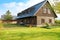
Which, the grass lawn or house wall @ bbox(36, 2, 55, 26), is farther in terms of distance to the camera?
house wall @ bbox(36, 2, 55, 26)

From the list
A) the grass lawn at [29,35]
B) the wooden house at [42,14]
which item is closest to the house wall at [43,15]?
the wooden house at [42,14]

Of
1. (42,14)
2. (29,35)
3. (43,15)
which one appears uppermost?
(42,14)

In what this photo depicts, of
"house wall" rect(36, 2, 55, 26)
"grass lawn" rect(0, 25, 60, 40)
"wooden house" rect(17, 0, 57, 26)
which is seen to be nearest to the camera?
"grass lawn" rect(0, 25, 60, 40)

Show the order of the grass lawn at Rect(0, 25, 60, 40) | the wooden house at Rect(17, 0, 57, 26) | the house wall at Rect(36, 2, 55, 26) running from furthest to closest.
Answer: the house wall at Rect(36, 2, 55, 26), the wooden house at Rect(17, 0, 57, 26), the grass lawn at Rect(0, 25, 60, 40)

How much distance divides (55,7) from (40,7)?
29.6 ft

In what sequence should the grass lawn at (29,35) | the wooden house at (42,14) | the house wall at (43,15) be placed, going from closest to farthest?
the grass lawn at (29,35) → the wooden house at (42,14) → the house wall at (43,15)

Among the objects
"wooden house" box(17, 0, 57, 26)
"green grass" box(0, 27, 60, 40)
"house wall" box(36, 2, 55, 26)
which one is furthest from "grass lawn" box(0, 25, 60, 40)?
"house wall" box(36, 2, 55, 26)

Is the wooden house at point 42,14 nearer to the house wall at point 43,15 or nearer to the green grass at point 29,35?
the house wall at point 43,15

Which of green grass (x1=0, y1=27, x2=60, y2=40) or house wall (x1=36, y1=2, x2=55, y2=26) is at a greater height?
house wall (x1=36, y1=2, x2=55, y2=26)

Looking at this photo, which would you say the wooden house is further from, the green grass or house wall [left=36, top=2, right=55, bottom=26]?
the green grass

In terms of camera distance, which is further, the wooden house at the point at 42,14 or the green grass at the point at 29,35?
the wooden house at the point at 42,14

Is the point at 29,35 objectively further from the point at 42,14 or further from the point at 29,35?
the point at 42,14

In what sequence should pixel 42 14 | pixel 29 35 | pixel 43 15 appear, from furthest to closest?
pixel 43 15, pixel 42 14, pixel 29 35

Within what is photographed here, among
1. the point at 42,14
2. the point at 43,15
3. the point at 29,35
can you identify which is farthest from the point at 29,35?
the point at 43,15
